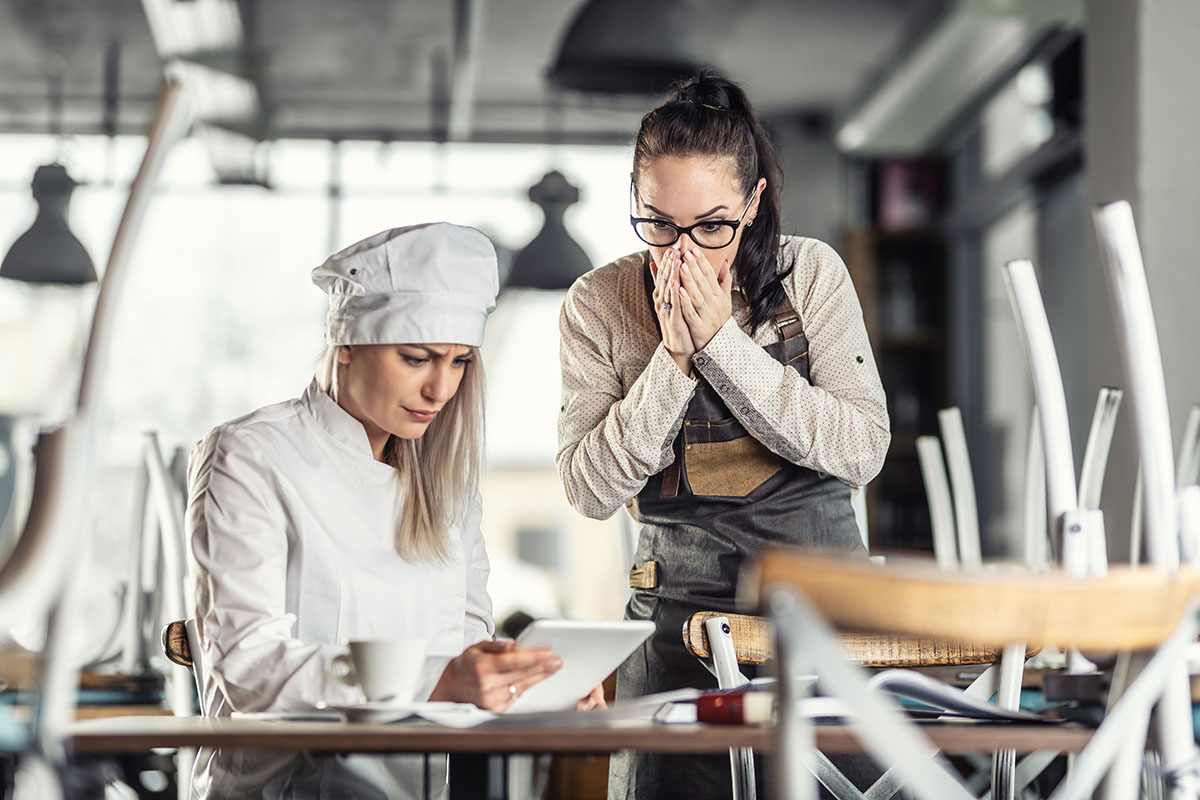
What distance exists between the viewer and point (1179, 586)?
3.27 feet

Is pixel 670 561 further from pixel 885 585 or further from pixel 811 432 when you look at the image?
pixel 885 585

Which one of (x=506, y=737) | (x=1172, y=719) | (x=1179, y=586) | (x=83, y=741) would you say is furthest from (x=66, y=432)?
(x=1172, y=719)

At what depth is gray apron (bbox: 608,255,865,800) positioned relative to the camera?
1.92 metres

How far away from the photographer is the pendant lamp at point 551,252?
14.9 feet

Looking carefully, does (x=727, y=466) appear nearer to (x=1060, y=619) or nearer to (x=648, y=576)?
(x=648, y=576)

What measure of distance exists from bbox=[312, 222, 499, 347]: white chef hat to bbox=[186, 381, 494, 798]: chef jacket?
0.14 meters

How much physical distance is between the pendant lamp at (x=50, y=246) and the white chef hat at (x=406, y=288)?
2422mm

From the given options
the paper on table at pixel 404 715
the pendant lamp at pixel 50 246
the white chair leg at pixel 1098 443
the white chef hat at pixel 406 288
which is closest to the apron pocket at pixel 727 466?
the white chef hat at pixel 406 288

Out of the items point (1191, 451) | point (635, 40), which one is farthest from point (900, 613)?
point (635, 40)

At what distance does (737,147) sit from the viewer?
1941 mm

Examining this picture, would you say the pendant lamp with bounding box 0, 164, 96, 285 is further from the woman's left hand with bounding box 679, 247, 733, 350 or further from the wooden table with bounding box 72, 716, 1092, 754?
the wooden table with bounding box 72, 716, 1092, 754

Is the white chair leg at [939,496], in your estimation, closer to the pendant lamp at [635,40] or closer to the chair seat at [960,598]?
the pendant lamp at [635,40]

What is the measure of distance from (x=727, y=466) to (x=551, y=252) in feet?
8.96

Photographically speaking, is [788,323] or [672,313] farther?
[788,323]
